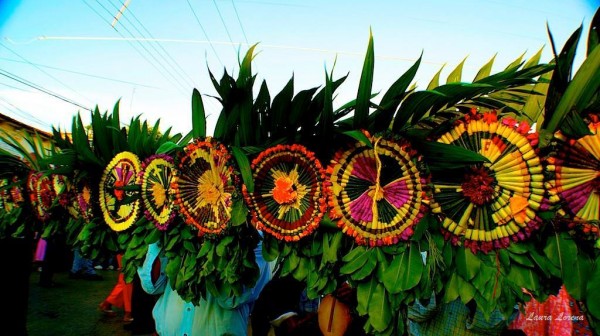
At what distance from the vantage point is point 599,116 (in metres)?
0.90

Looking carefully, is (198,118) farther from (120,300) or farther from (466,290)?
(120,300)

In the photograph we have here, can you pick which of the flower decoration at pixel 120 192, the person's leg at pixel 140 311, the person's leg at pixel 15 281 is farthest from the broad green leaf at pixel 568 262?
the person's leg at pixel 140 311

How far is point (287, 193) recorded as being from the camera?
1.23 m

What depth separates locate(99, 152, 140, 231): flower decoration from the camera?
1667mm

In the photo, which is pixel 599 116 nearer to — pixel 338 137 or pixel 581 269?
pixel 581 269

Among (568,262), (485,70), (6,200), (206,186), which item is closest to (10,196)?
(6,200)

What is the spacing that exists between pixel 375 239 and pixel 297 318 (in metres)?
1.42

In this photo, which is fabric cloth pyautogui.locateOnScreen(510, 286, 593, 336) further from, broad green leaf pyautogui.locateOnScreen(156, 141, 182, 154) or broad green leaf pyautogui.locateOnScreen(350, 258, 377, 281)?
broad green leaf pyautogui.locateOnScreen(156, 141, 182, 154)

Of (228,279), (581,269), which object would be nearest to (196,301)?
(228,279)

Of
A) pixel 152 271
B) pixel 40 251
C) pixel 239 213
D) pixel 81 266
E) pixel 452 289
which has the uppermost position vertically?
pixel 239 213

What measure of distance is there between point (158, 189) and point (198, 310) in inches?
26.9

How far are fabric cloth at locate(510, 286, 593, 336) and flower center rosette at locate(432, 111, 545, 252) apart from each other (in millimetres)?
1103

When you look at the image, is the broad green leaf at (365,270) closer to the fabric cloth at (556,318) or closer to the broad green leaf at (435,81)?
the broad green leaf at (435,81)

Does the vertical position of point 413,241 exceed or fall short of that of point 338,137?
it falls short
